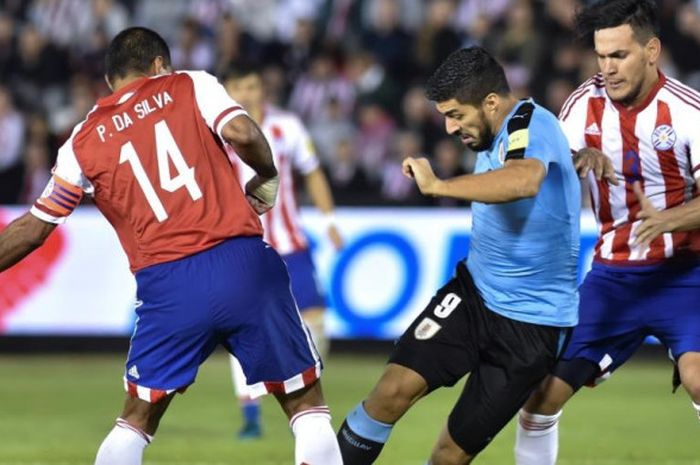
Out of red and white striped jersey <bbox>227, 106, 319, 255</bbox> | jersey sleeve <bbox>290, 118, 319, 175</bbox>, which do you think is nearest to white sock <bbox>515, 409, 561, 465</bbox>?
red and white striped jersey <bbox>227, 106, 319, 255</bbox>

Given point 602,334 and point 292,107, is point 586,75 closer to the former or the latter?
point 292,107

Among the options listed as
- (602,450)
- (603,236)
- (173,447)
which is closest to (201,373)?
(173,447)

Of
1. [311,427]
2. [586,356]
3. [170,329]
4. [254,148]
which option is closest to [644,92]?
[586,356]

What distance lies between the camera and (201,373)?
40.9 feet

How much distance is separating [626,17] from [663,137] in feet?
1.89

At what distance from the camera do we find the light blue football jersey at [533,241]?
5926 millimetres

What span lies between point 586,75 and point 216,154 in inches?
387

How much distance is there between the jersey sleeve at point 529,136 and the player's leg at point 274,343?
1096 mm

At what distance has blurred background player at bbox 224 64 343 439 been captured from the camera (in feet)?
29.7

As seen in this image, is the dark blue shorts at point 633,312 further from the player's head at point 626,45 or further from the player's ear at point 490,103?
the player's ear at point 490,103

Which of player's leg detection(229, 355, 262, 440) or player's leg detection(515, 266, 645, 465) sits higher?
player's leg detection(515, 266, 645, 465)

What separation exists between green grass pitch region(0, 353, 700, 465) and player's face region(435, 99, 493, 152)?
2.66 m

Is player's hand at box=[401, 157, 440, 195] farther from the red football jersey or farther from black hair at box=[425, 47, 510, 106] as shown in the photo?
the red football jersey

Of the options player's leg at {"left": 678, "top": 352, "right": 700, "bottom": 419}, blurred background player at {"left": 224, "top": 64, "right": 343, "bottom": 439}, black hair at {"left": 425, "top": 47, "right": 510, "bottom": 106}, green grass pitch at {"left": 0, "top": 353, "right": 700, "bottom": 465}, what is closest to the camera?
black hair at {"left": 425, "top": 47, "right": 510, "bottom": 106}
